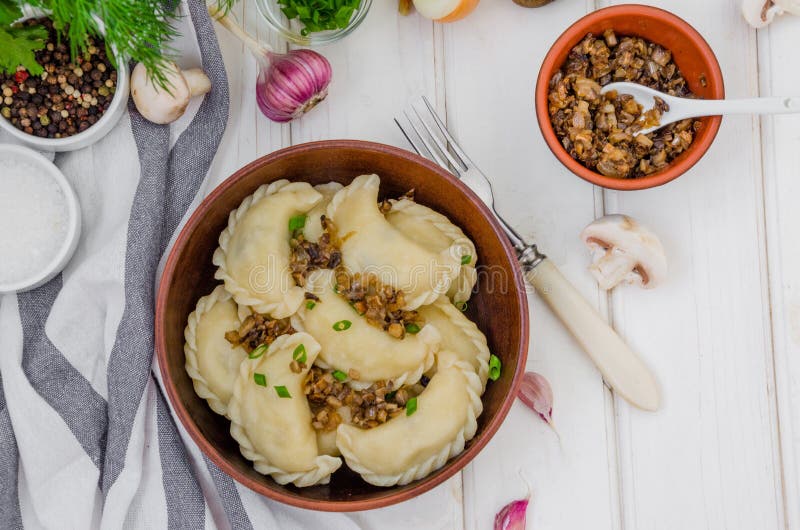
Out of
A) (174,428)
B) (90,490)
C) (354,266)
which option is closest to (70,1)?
(354,266)

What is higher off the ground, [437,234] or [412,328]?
[437,234]

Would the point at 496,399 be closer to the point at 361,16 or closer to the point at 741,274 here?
the point at 741,274

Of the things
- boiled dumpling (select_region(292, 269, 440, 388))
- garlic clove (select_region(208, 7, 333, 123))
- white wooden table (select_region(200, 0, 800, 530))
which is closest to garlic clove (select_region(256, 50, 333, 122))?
garlic clove (select_region(208, 7, 333, 123))

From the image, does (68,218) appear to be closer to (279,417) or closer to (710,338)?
(279,417)

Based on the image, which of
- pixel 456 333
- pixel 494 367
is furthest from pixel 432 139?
pixel 494 367

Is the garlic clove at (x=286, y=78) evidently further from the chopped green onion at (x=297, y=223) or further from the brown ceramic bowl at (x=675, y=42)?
the brown ceramic bowl at (x=675, y=42)

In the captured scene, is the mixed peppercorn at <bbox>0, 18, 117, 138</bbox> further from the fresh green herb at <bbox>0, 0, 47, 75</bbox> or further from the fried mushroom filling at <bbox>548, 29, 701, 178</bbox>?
the fried mushroom filling at <bbox>548, 29, 701, 178</bbox>

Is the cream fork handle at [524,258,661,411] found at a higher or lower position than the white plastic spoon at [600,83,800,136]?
lower
